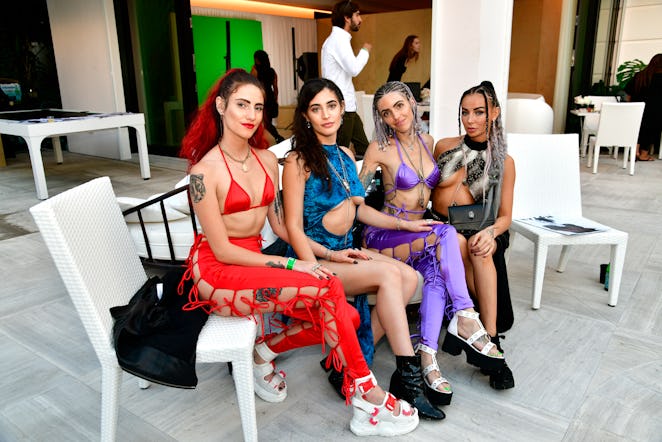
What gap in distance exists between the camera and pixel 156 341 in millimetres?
1622

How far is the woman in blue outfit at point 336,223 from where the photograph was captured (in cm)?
195

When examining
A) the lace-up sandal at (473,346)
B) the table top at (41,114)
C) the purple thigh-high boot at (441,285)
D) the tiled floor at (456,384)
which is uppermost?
the table top at (41,114)

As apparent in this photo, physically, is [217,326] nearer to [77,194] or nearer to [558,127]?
[77,194]

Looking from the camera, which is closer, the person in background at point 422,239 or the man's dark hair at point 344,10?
the person in background at point 422,239

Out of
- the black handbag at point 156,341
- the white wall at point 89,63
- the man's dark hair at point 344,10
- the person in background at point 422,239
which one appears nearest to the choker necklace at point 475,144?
the person in background at point 422,239

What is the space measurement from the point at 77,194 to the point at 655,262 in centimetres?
340

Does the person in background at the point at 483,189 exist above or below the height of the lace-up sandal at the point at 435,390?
above

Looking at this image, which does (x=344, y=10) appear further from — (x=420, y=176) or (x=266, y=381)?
(x=266, y=381)

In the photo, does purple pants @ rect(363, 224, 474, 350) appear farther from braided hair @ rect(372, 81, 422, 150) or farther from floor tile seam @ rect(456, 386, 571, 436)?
braided hair @ rect(372, 81, 422, 150)

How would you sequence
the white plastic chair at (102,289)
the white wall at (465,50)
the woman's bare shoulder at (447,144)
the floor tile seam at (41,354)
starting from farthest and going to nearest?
1. the white wall at (465,50)
2. the woman's bare shoulder at (447,144)
3. the floor tile seam at (41,354)
4. the white plastic chair at (102,289)

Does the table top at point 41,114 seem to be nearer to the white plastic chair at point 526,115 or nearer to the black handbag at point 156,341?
the black handbag at point 156,341

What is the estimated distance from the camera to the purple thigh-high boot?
2072mm

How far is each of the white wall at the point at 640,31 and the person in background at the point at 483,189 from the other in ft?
27.0

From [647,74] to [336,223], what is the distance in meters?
6.75
